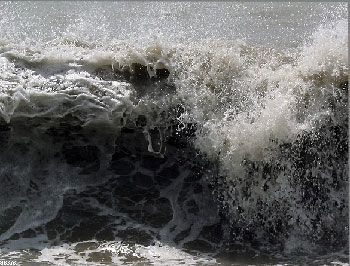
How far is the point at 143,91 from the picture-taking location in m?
6.41

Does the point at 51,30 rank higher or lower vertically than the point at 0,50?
higher

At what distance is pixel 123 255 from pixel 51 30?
501 centimetres

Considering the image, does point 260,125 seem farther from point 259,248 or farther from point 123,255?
point 123,255

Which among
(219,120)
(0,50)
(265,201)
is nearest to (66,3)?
(0,50)

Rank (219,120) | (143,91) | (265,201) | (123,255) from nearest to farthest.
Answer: (123,255)
(265,201)
(219,120)
(143,91)

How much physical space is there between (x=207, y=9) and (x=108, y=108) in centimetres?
539

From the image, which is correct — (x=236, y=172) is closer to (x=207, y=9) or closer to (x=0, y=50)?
(x=0, y=50)

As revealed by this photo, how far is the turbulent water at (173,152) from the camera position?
5.39 metres

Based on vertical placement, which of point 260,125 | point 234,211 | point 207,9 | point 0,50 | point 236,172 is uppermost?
point 207,9

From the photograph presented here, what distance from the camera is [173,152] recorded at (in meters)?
6.24

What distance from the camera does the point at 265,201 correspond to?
5551 millimetres

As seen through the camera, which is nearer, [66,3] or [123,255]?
[123,255]

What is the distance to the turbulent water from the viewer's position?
17.7 feet

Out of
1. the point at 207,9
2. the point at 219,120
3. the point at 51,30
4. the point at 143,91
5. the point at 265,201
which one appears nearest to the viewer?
the point at 265,201
